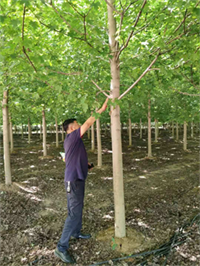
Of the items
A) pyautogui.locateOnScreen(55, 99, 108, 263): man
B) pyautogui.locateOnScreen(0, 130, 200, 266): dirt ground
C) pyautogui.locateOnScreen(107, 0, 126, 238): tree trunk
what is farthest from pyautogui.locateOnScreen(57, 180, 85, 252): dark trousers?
pyautogui.locateOnScreen(107, 0, 126, 238): tree trunk

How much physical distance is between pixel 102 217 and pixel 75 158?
6.50ft

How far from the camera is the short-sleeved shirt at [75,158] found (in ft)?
10.3

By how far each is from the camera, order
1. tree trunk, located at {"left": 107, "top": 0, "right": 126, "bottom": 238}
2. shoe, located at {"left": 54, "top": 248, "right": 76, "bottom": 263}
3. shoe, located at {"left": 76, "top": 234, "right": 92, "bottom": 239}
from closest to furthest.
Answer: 1. shoe, located at {"left": 54, "top": 248, "right": 76, "bottom": 263}
2. tree trunk, located at {"left": 107, "top": 0, "right": 126, "bottom": 238}
3. shoe, located at {"left": 76, "top": 234, "right": 92, "bottom": 239}

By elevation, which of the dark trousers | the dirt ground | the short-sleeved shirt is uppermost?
the short-sleeved shirt

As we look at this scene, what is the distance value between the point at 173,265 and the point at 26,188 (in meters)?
4.83

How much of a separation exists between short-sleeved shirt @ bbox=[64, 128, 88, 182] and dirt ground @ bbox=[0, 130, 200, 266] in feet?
4.11

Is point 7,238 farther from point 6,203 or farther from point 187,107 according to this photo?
point 187,107

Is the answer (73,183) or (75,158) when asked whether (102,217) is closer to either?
(73,183)

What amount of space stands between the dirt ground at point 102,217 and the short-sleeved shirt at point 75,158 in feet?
4.11

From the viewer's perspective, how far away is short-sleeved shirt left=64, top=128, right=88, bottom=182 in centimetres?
315

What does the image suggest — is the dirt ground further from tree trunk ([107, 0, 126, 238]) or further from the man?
tree trunk ([107, 0, 126, 238])

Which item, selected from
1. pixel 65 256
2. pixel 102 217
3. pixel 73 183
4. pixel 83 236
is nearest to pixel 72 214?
pixel 73 183

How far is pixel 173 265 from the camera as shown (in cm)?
290

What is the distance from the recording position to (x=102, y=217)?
447cm
